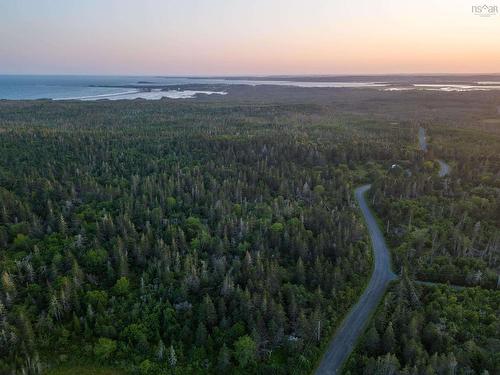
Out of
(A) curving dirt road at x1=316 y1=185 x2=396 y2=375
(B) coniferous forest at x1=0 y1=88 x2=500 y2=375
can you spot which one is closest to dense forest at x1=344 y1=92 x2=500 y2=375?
(B) coniferous forest at x1=0 y1=88 x2=500 y2=375

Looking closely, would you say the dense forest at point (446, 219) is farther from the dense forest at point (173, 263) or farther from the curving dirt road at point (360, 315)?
the dense forest at point (173, 263)

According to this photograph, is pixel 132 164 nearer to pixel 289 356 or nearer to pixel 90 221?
pixel 90 221

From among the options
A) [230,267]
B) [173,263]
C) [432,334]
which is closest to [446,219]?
Result: [432,334]

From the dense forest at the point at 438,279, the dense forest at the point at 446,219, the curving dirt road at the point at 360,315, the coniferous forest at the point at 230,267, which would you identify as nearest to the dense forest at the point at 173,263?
the coniferous forest at the point at 230,267

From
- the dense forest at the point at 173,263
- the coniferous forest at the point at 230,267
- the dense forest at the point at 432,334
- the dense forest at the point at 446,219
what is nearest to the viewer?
the dense forest at the point at 432,334

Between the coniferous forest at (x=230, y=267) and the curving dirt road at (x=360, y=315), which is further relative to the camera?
the curving dirt road at (x=360, y=315)

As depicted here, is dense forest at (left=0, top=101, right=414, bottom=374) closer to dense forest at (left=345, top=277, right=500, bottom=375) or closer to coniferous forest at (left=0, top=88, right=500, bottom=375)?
coniferous forest at (left=0, top=88, right=500, bottom=375)

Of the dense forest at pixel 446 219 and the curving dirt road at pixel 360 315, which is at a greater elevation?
the dense forest at pixel 446 219
